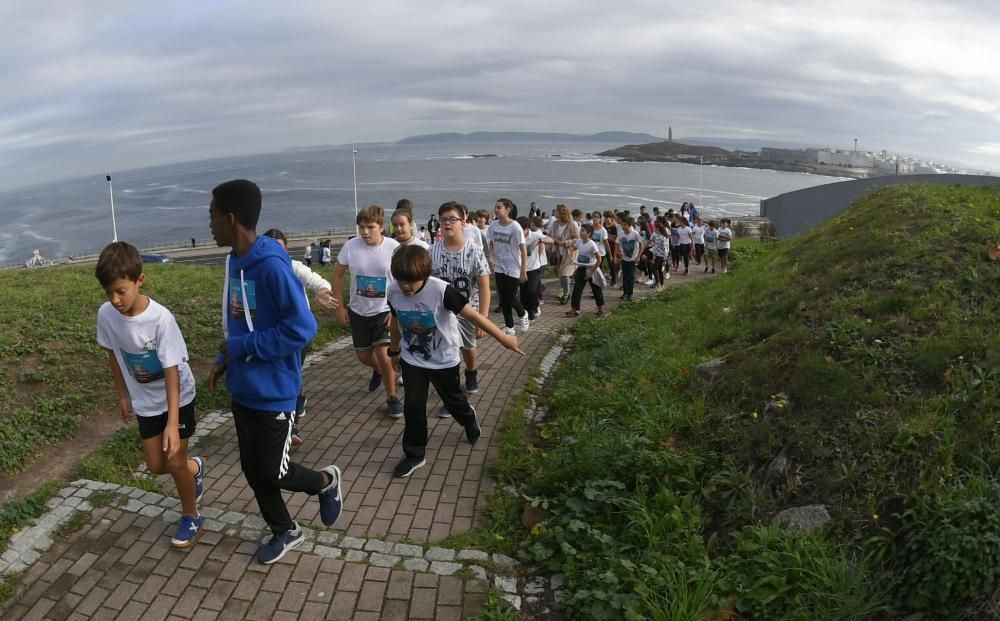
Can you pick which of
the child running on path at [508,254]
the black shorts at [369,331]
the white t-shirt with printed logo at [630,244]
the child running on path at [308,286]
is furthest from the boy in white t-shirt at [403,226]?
the white t-shirt with printed logo at [630,244]

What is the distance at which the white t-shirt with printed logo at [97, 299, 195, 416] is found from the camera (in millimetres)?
3424

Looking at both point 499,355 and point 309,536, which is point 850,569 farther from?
point 499,355

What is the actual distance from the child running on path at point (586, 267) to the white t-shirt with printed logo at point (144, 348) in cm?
697

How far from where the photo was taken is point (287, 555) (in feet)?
11.7

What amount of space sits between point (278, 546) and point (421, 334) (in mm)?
1589

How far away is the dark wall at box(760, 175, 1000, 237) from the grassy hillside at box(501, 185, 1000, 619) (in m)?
17.8

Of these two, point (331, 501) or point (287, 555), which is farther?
point (331, 501)

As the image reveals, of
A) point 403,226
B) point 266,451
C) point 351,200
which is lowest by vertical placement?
point 266,451

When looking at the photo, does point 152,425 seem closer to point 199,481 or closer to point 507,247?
point 199,481

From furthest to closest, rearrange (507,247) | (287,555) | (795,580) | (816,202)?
(816,202)
(507,247)
(287,555)
(795,580)

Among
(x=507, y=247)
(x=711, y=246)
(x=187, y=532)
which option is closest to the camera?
(x=187, y=532)

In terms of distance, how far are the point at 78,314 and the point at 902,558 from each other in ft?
28.8

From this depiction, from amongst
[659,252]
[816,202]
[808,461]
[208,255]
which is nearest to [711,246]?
[659,252]

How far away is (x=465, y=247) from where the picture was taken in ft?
18.7
